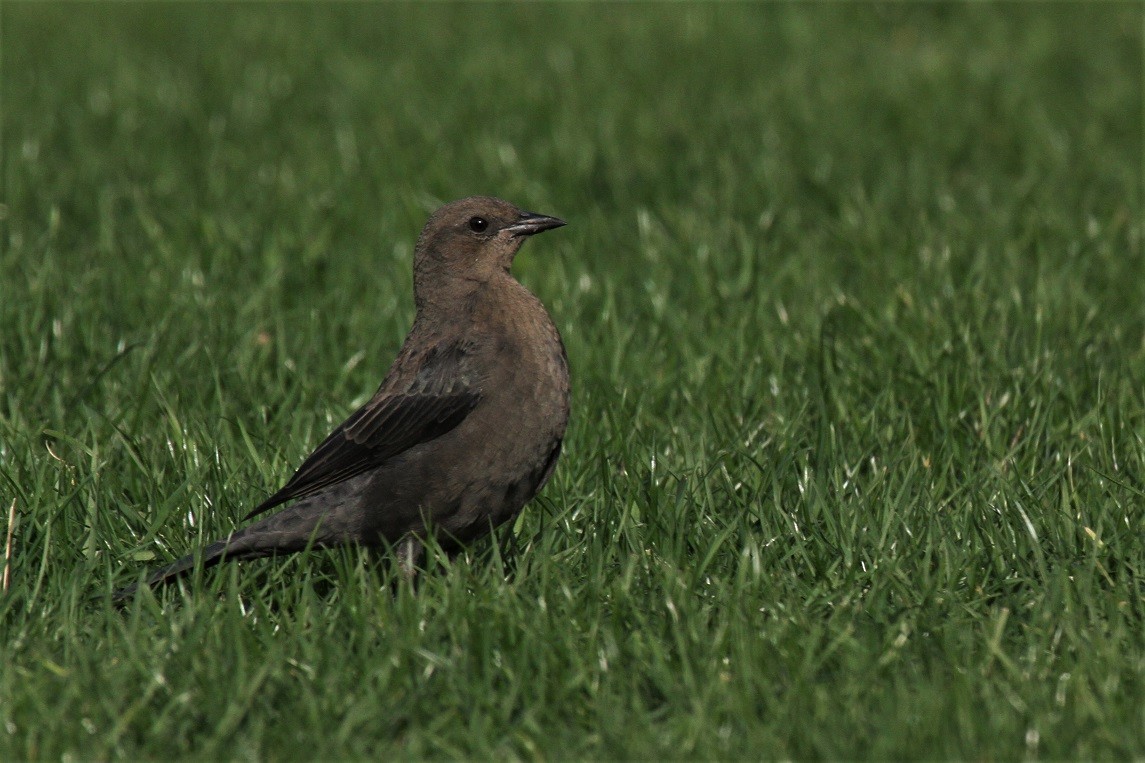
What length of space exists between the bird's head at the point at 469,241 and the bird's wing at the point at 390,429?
446mm

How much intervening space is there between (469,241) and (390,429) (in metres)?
0.74

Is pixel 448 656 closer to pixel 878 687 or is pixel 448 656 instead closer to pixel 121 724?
pixel 121 724

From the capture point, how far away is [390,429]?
4453mm

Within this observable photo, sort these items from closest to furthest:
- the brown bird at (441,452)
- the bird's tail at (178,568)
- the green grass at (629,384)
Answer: the green grass at (629,384) → the bird's tail at (178,568) → the brown bird at (441,452)

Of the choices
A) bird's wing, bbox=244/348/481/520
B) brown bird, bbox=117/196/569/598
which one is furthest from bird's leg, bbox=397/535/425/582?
bird's wing, bbox=244/348/481/520

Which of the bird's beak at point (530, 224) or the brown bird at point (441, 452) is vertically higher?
the bird's beak at point (530, 224)

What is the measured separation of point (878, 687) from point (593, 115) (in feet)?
21.1

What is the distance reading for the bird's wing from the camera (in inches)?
175

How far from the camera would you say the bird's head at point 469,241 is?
4.80 m

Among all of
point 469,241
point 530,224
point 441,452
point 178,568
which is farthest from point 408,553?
point 530,224

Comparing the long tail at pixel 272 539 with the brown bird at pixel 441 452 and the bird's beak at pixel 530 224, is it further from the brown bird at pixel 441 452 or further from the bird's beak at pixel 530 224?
the bird's beak at pixel 530 224

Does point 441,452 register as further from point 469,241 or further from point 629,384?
point 629,384

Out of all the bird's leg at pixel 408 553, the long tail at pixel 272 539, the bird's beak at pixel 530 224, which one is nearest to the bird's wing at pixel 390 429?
the long tail at pixel 272 539

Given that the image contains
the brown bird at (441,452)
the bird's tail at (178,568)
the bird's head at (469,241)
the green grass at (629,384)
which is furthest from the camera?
the bird's head at (469,241)
